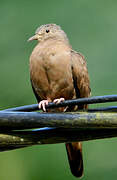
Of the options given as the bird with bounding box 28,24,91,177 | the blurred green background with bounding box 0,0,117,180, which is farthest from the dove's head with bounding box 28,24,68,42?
the blurred green background with bounding box 0,0,117,180

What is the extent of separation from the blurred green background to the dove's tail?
4.27 ft

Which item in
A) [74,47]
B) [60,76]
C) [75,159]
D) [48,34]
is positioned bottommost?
[75,159]

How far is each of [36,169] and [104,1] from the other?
3.10m

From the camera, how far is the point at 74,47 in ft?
21.0

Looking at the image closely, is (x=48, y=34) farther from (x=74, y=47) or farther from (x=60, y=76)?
(x=74, y=47)

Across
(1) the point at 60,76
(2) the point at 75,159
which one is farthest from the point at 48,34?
(2) the point at 75,159

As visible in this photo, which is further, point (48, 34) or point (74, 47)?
point (74, 47)

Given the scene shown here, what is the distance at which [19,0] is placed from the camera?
7.39 metres

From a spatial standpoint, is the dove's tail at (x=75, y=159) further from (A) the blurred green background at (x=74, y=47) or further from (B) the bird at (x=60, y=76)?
(A) the blurred green background at (x=74, y=47)

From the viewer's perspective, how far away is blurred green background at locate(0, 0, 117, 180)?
5.70 meters

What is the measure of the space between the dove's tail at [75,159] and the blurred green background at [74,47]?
1300mm

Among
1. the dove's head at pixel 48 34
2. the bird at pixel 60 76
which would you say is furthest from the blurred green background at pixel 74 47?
the bird at pixel 60 76

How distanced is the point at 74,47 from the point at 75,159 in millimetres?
2492

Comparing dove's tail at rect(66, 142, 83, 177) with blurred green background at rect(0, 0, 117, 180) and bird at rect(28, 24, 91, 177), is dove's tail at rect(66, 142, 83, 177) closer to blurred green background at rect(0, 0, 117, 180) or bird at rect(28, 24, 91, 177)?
bird at rect(28, 24, 91, 177)
